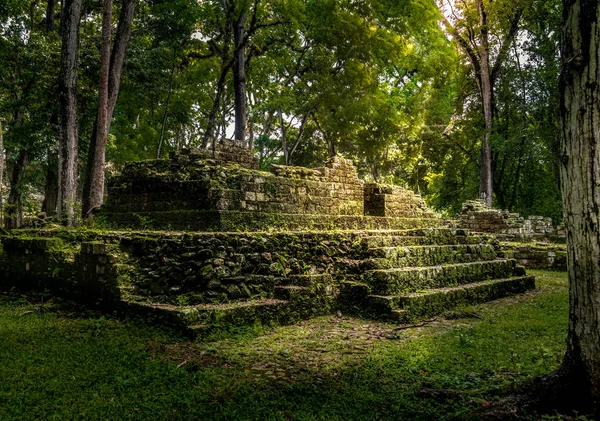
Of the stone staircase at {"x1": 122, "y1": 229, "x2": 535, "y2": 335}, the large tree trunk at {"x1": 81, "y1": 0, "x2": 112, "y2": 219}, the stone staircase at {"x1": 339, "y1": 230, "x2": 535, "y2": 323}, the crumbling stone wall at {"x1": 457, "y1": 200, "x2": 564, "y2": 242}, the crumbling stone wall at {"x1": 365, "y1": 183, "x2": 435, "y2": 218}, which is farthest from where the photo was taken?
the crumbling stone wall at {"x1": 457, "y1": 200, "x2": 564, "y2": 242}

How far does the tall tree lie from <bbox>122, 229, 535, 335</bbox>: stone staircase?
14.4 meters

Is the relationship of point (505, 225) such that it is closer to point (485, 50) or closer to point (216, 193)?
point (485, 50)

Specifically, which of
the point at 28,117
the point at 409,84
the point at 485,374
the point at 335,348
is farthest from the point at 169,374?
the point at 409,84

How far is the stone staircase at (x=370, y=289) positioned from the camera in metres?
5.87

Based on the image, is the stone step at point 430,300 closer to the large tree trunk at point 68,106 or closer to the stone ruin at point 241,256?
the stone ruin at point 241,256

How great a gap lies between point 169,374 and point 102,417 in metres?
0.94

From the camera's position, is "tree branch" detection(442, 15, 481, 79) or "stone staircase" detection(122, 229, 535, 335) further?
"tree branch" detection(442, 15, 481, 79)

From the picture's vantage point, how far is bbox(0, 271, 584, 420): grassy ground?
11.5 feet

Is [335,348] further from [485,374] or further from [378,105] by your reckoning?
[378,105]

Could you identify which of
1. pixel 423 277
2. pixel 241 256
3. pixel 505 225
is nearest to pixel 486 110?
pixel 505 225

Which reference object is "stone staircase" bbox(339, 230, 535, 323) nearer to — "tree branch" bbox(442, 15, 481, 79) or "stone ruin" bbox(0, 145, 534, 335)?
"stone ruin" bbox(0, 145, 534, 335)

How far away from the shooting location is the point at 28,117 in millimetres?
17625

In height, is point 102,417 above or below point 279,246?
below

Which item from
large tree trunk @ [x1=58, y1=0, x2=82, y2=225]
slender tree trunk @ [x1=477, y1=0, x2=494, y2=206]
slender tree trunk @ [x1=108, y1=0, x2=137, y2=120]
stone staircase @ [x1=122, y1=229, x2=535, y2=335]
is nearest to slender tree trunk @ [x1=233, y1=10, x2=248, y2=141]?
slender tree trunk @ [x1=108, y1=0, x2=137, y2=120]
